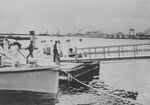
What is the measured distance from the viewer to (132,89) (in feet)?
89.1

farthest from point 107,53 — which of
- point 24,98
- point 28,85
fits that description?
point 28,85

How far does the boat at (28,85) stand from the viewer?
16.6 meters

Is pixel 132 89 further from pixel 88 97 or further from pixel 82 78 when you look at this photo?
pixel 88 97

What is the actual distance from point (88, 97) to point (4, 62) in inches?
287

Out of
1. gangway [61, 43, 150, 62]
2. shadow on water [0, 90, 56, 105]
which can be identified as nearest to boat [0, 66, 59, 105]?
shadow on water [0, 90, 56, 105]

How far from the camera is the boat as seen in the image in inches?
654

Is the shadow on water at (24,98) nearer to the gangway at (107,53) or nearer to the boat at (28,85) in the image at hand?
the boat at (28,85)

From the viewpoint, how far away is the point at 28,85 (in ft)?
56.2

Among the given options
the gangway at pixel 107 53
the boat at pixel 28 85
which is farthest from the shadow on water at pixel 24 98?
the gangway at pixel 107 53

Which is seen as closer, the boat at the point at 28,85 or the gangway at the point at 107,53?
the boat at the point at 28,85

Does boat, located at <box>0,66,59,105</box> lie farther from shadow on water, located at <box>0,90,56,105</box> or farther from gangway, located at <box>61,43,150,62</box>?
gangway, located at <box>61,43,150,62</box>

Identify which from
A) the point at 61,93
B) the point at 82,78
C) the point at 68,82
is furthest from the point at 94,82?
the point at 61,93

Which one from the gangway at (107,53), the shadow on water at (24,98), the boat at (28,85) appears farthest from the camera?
Answer: the gangway at (107,53)

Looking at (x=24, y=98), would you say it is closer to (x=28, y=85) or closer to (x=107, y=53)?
→ (x=28, y=85)
